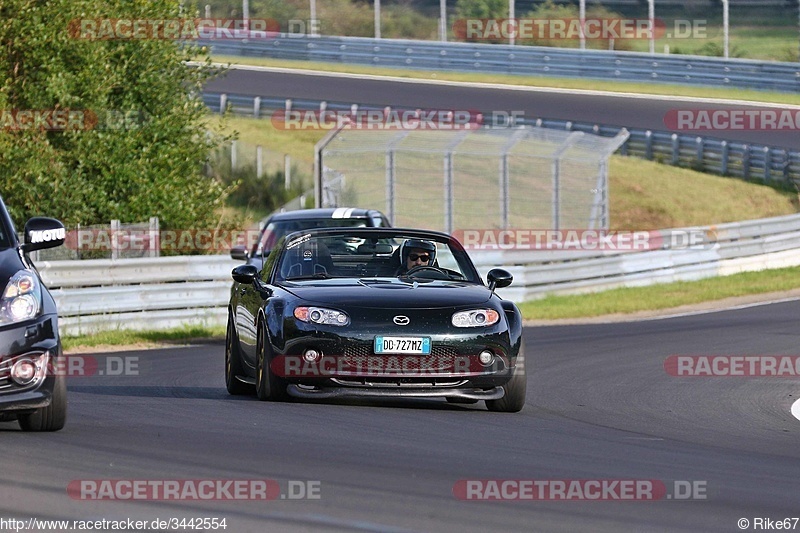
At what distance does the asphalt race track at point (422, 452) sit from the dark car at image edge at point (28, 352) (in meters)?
0.17

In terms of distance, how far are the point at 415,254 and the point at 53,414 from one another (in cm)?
368

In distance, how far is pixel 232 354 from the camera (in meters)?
12.5

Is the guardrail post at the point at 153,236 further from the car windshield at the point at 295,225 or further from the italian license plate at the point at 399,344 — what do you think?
the italian license plate at the point at 399,344

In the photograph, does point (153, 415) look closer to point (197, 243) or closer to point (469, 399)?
point (469, 399)

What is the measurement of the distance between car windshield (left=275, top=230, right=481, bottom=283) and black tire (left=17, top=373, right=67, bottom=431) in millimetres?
2886

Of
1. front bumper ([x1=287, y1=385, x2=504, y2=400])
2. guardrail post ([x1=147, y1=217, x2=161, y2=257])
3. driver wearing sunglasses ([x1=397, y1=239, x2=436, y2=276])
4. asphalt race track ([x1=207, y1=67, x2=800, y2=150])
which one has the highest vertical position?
driver wearing sunglasses ([x1=397, y1=239, x2=436, y2=276])

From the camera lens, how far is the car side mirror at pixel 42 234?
948 cm

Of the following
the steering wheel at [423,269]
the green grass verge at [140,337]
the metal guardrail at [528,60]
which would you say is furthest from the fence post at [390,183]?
the steering wheel at [423,269]

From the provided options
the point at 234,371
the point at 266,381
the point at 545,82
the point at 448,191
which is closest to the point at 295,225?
the point at 234,371

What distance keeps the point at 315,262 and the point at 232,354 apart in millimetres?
1207

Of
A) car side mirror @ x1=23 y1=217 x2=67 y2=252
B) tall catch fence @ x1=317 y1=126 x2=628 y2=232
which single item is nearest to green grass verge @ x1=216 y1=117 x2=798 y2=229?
tall catch fence @ x1=317 y1=126 x2=628 y2=232

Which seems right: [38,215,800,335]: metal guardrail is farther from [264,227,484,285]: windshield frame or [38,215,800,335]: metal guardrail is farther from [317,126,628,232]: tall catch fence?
[264,227,484,285]: windshield frame

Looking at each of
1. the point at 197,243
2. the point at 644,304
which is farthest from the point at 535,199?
the point at 197,243

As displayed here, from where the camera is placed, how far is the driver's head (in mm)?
11867
